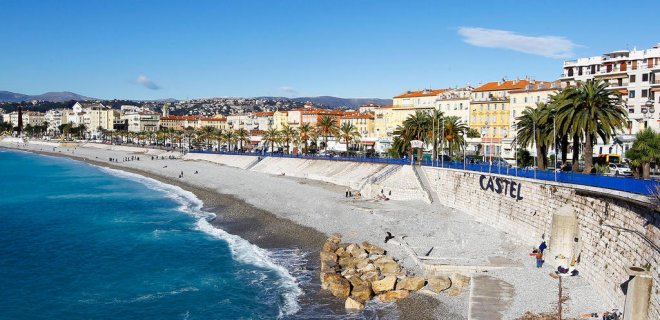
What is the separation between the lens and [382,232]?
134ft

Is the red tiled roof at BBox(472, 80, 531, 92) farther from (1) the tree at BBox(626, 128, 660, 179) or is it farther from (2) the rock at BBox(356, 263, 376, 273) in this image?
(2) the rock at BBox(356, 263, 376, 273)

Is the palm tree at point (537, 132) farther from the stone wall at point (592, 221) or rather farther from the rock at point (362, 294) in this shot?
the rock at point (362, 294)

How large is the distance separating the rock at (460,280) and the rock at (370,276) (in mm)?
4139

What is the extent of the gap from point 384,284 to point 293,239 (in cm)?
1507

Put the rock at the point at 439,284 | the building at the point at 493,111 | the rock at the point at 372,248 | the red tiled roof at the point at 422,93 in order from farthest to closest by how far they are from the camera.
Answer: the red tiled roof at the point at 422,93, the building at the point at 493,111, the rock at the point at 372,248, the rock at the point at 439,284

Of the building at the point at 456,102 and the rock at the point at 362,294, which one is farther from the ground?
the building at the point at 456,102

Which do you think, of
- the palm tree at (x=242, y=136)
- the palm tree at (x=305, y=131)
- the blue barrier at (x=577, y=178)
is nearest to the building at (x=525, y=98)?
the blue barrier at (x=577, y=178)

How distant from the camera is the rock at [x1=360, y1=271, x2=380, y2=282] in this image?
30.3m

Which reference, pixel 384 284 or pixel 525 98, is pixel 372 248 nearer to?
pixel 384 284

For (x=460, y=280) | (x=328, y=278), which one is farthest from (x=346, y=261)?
(x=460, y=280)

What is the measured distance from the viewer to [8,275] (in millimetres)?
35344

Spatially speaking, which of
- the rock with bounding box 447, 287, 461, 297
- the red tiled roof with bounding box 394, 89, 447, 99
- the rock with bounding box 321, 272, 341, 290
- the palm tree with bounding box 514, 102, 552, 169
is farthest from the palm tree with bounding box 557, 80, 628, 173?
the red tiled roof with bounding box 394, 89, 447, 99

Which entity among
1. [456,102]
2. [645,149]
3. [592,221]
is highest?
[456,102]

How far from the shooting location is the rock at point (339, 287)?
2938 cm
